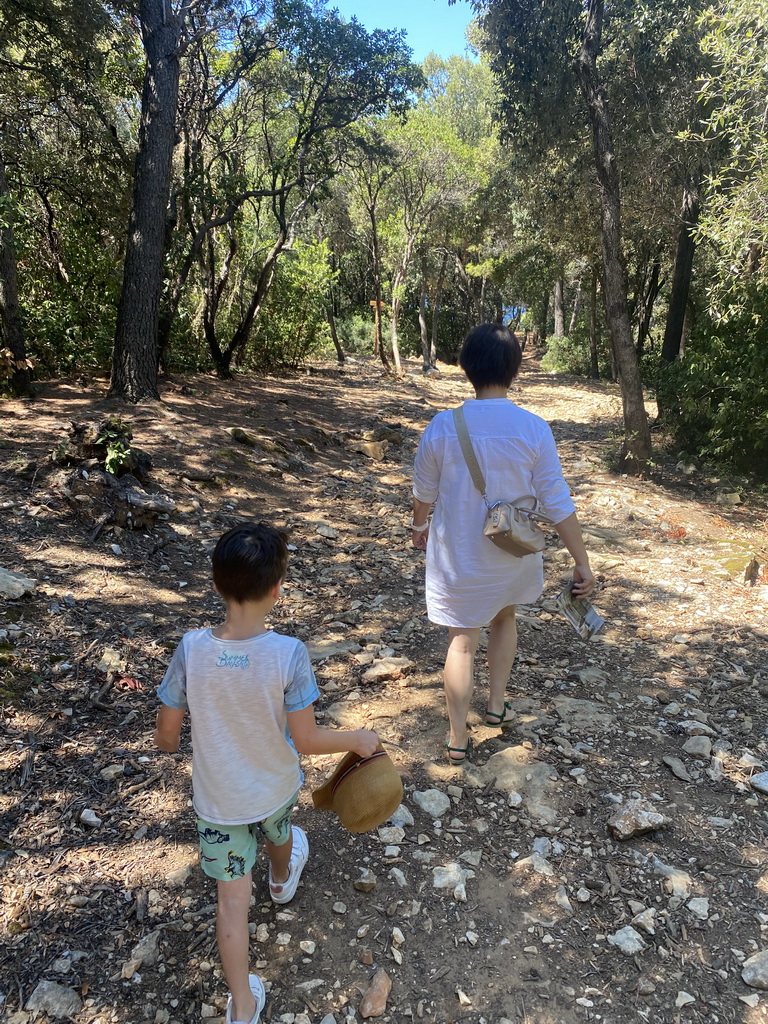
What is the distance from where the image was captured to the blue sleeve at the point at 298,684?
5.50 ft

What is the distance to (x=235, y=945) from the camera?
171 centimetres

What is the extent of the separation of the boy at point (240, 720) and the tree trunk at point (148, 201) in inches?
285

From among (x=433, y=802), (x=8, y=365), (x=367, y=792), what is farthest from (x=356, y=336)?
(x=367, y=792)

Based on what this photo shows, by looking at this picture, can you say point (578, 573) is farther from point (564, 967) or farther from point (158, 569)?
point (158, 569)

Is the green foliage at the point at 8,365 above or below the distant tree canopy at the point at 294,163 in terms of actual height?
below

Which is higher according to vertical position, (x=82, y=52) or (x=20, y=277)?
(x=82, y=52)

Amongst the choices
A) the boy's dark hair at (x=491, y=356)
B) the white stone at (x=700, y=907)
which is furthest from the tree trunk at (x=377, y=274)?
the white stone at (x=700, y=907)

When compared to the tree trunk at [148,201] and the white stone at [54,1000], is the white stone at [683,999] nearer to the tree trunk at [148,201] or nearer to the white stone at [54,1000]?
the white stone at [54,1000]

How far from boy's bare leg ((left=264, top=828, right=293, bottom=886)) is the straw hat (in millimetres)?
238

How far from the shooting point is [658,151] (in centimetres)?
1005

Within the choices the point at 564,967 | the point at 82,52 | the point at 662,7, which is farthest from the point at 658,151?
the point at 564,967

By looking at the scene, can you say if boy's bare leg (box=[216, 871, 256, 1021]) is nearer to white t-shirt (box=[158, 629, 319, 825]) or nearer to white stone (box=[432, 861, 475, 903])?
white t-shirt (box=[158, 629, 319, 825])

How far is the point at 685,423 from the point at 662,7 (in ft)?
18.4

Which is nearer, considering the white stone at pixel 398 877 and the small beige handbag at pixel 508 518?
the white stone at pixel 398 877
